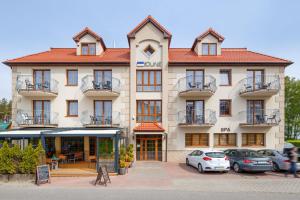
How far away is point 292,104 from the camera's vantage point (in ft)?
127

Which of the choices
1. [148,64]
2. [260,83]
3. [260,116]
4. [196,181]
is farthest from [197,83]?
[196,181]

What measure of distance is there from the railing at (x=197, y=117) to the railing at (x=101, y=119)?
5.66 meters

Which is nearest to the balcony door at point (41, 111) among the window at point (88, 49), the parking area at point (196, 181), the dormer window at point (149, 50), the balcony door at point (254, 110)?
the window at point (88, 49)

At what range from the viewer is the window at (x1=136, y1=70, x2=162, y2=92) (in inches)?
683

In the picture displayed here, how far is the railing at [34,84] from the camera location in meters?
16.6

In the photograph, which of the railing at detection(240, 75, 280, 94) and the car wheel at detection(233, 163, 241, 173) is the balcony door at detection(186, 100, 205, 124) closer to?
the railing at detection(240, 75, 280, 94)

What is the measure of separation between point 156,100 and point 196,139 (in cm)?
511

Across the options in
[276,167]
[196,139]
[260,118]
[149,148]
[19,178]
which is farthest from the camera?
[196,139]

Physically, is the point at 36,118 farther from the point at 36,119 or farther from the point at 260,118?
the point at 260,118

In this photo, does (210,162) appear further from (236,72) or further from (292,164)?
(236,72)

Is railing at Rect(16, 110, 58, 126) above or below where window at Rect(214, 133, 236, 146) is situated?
above

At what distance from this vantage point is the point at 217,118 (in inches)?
671

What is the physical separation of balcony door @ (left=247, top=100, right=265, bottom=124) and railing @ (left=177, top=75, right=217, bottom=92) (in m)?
3.71

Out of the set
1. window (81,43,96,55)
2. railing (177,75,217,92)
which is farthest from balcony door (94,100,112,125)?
railing (177,75,217,92)
